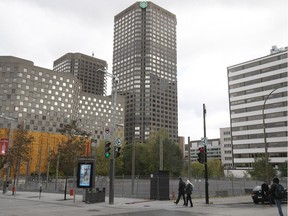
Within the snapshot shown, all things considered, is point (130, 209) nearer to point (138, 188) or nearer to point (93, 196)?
point (93, 196)

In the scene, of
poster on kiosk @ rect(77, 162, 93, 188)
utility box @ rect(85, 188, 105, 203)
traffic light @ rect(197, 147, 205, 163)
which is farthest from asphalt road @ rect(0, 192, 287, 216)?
traffic light @ rect(197, 147, 205, 163)

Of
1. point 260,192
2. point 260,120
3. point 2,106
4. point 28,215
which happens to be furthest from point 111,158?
point 2,106

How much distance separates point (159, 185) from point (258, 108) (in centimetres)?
8553

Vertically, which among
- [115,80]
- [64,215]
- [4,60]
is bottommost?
[64,215]

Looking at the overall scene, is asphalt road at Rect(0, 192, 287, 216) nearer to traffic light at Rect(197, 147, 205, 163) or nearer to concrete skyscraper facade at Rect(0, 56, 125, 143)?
traffic light at Rect(197, 147, 205, 163)

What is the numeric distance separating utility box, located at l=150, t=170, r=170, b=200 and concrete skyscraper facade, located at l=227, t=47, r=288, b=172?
244 ft

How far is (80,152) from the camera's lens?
29.9m

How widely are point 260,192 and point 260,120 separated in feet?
272

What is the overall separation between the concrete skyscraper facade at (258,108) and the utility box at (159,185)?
244ft

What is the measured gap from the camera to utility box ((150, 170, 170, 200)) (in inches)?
1013

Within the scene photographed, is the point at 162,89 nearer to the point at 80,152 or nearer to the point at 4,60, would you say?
the point at 4,60

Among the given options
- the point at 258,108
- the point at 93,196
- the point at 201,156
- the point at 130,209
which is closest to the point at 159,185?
the point at 201,156

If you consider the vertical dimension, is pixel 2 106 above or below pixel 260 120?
above

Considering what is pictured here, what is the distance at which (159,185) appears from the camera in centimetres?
2578
